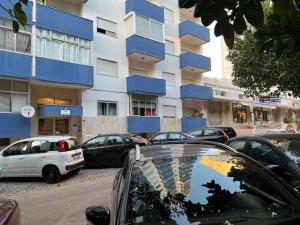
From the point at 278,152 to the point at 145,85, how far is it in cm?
1907

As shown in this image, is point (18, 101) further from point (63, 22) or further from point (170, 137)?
point (170, 137)

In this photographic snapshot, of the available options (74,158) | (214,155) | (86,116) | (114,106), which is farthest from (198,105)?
(214,155)

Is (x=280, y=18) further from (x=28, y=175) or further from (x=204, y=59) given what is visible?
(x=204, y=59)

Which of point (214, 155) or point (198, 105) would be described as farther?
point (198, 105)

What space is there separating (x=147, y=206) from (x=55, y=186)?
9.92 meters

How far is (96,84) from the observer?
76.3ft

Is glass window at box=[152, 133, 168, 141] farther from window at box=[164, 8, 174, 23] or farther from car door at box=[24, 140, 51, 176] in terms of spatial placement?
window at box=[164, 8, 174, 23]

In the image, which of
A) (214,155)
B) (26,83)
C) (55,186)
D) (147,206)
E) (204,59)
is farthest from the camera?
(204,59)

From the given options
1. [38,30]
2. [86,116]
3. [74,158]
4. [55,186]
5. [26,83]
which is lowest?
[55,186]

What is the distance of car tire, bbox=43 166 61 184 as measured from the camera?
12.8 metres

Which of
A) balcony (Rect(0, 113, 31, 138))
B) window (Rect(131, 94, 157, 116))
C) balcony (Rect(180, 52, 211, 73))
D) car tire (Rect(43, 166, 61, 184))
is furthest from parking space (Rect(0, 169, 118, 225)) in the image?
balcony (Rect(180, 52, 211, 73))

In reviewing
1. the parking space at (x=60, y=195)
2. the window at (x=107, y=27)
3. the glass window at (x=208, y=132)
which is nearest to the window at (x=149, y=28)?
the window at (x=107, y=27)

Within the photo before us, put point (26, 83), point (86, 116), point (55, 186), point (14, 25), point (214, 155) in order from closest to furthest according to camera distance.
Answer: point (214, 155) < point (14, 25) < point (55, 186) < point (26, 83) < point (86, 116)

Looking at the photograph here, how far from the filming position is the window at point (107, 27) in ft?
80.5
